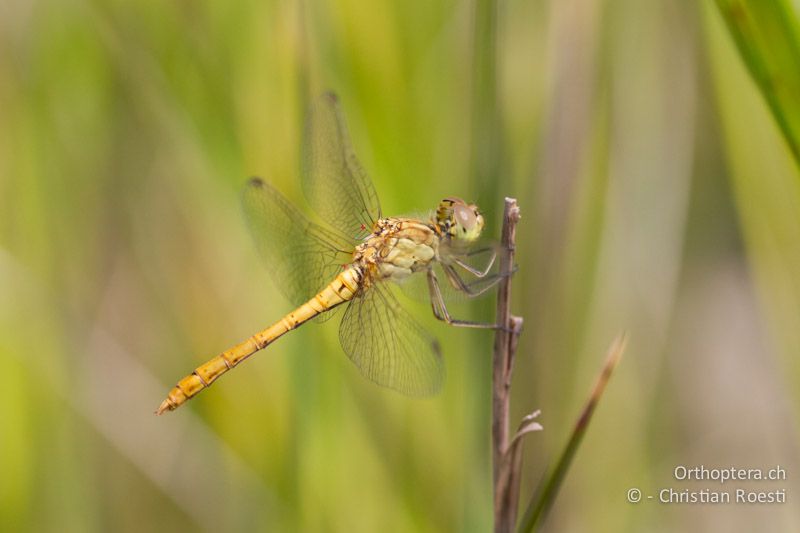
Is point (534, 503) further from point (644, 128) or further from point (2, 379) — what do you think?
point (2, 379)

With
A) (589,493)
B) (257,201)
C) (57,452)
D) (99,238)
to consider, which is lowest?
(589,493)

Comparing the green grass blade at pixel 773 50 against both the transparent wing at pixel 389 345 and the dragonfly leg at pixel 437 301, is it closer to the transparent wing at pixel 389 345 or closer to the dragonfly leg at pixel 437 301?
the dragonfly leg at pixel 437 301

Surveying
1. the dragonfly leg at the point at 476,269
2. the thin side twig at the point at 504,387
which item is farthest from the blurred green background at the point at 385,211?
the thin side twig at the point at 504,387

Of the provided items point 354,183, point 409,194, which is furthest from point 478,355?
point 354,183

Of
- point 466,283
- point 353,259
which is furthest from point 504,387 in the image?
point 353,259

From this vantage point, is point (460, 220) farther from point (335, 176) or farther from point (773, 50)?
point (773, 50)
